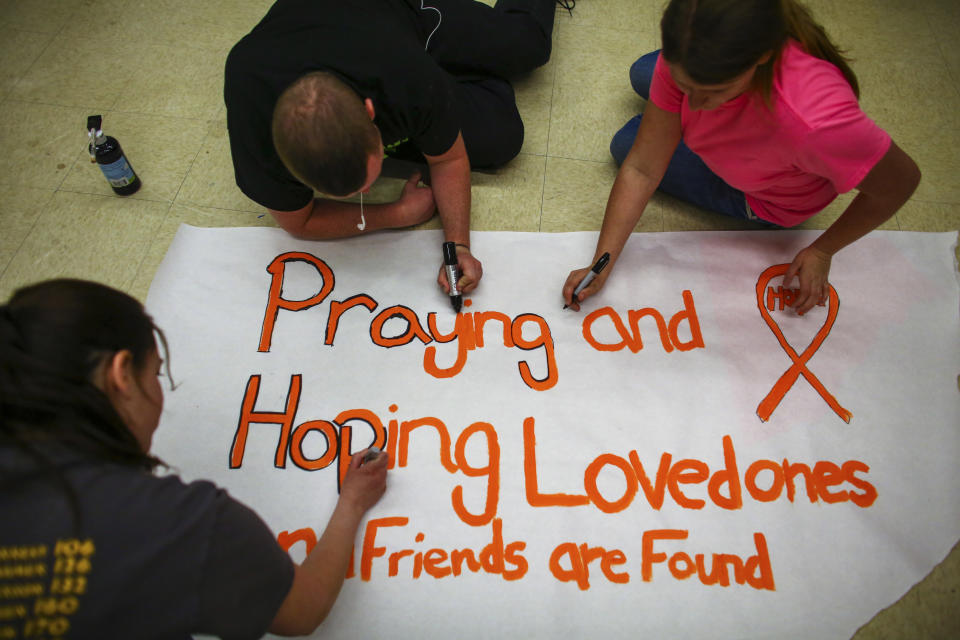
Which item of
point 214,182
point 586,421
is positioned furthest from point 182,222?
point 586,421

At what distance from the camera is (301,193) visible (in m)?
1.01

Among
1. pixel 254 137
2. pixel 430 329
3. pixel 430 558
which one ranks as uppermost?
pixel 254 137

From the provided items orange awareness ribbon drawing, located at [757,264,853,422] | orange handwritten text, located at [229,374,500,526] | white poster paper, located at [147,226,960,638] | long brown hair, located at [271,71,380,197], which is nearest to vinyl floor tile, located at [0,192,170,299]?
white poster paper, located at [147,226,960,638]

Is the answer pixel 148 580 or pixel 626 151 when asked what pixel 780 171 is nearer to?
pixel 626 151

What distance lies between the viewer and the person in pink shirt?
70 centimetres

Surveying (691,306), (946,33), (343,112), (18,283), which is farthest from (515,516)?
(946,33)

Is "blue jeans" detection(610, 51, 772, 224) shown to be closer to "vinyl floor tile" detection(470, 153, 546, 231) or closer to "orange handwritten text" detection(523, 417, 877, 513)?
"vinyl floor tile" detection(470, 153, 546, 231)

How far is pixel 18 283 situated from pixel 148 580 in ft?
2.94

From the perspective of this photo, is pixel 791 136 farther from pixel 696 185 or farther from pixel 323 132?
pixel 323 132

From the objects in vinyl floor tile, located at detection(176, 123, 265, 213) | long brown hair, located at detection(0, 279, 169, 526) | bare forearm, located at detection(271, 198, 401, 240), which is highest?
long brown hair, located at detection(0, 279, 169, 526)

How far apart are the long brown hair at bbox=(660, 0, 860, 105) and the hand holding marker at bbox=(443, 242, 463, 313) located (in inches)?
18.3

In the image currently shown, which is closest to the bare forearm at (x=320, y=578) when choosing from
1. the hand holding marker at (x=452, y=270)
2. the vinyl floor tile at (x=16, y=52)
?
the hand holding marker at (x=452, y=270)

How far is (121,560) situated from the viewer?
535 mm

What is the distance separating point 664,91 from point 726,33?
0.79ft
